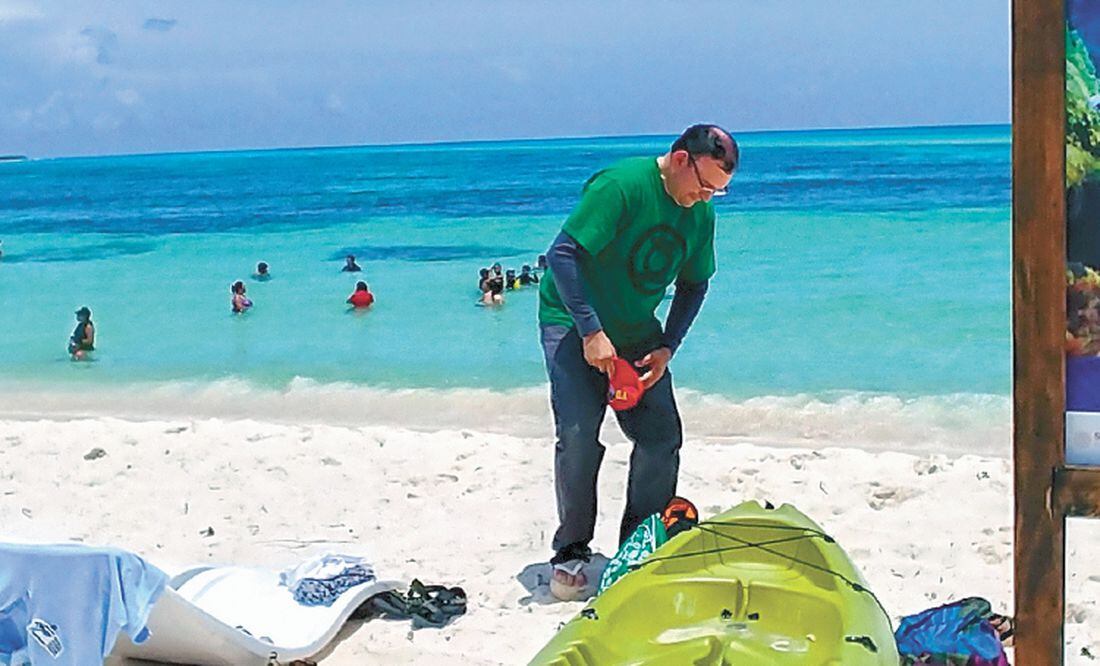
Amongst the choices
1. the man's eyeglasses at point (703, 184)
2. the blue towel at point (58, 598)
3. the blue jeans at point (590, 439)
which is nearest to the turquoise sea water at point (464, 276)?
the blue jeans at point (590, 439)

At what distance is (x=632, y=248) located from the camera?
15.1ft

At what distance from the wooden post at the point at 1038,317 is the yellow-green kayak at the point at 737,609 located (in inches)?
14.8

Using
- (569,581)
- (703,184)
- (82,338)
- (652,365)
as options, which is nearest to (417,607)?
(569,581)

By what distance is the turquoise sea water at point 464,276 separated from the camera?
12.0 m

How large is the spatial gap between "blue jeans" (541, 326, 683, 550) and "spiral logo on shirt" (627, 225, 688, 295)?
0.28 m

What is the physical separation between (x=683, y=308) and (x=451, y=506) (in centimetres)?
190

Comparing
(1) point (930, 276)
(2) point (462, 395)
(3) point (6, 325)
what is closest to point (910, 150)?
(1) point (930, 276)

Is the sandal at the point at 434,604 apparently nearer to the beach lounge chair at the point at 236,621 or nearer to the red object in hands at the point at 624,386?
the beach lounge chair at the point at 236,621

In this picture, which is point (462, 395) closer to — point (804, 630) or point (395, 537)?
point (395, 537)

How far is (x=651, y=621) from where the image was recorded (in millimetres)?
3432

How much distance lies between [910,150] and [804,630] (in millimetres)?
42692

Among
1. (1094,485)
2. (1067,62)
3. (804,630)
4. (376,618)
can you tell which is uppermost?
(1067,62)

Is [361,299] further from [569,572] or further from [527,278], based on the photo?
Result: [569,572]

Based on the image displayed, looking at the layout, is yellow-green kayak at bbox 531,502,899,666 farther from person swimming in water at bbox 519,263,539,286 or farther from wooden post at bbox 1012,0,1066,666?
person swimming in water at bbox 519,263,539,286
